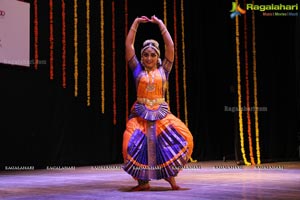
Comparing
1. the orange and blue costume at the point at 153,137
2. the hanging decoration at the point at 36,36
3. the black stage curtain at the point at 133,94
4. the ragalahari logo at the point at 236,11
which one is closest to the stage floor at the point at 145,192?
the orange and blue costume at the point at 153,137

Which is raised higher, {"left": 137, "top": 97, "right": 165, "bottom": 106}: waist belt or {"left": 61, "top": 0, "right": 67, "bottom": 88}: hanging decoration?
{"left": 61, "top": 0, "right": 67, "bottom": 88}: hanging decoration

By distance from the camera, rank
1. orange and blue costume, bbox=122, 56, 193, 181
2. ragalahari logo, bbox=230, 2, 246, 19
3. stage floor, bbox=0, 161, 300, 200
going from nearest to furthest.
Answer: stage floor, bbox=0, 161, 300, 200 → orange and blue costume, bbox=122, 56, 193, 181 → ragalahari logo, bbox=230, 2, 246, 19

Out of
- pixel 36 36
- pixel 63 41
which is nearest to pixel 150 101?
pixel 36 36

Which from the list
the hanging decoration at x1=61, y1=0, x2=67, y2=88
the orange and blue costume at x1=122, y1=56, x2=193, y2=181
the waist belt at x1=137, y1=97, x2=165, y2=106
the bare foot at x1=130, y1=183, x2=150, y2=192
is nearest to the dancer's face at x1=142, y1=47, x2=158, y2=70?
the orange and blue costume at x1=122, y1=56, x2=193, y2=181

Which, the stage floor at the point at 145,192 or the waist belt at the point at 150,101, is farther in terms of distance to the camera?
the waist belt at the point at 150,101

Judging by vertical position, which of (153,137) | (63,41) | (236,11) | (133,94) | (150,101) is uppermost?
(236,11)

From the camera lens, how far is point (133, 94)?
7121 mm

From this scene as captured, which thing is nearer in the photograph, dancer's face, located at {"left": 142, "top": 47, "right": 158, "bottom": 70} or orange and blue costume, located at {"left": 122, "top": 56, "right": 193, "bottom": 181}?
A: orange and blue costume, located at {"left": 122, "top": 56, "right": 193, "bottom": 181}

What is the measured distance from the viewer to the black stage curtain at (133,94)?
624 centimetres

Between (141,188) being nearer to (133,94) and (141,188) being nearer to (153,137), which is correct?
(153,137)

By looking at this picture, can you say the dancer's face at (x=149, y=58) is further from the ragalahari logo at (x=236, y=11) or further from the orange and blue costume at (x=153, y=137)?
the ragalahari logo at (x=236, y=11)

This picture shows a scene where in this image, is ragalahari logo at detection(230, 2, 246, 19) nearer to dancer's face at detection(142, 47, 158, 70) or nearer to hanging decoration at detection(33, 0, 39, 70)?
hanging decoration at detection(33, 0, 39, 70)

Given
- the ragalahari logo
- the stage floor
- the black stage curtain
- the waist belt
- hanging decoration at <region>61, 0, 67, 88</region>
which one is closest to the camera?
the stage floor

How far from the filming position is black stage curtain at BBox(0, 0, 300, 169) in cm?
624
